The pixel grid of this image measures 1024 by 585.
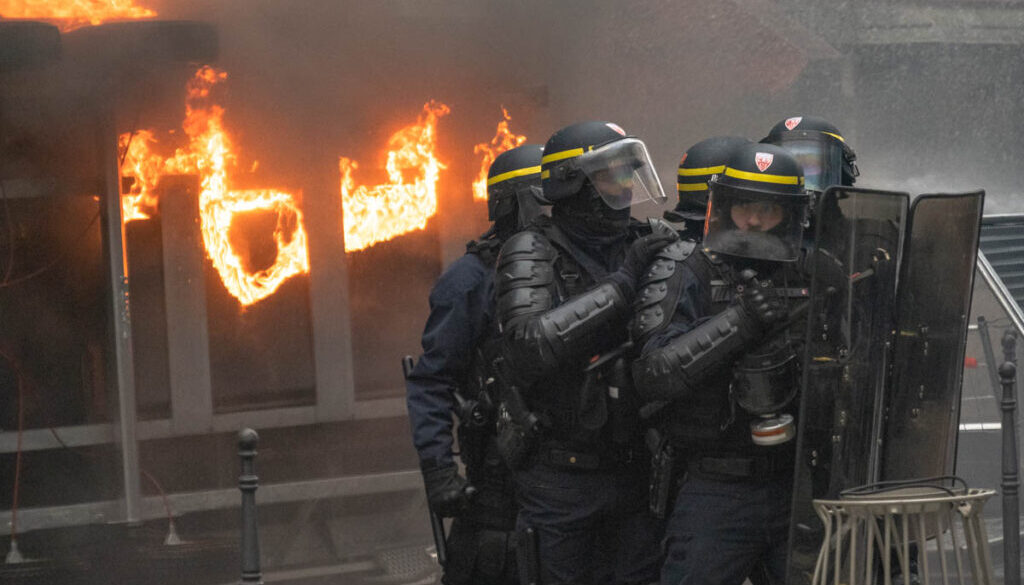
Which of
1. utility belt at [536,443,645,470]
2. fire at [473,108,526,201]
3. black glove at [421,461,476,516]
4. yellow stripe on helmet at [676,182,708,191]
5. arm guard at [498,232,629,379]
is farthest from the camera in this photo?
fire at [473,108,526,201]

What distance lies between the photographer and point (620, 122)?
8062mm

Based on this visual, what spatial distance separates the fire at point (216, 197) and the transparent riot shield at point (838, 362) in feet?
14.0

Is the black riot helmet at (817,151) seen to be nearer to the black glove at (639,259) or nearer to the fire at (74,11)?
the black glove at (639,259)

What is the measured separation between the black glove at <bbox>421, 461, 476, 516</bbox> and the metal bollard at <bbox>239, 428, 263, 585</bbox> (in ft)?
1.61

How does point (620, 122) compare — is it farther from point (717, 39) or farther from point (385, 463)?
point (385, 463)

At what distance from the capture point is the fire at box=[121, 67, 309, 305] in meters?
6.75

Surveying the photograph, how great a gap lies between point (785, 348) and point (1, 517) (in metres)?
4.43

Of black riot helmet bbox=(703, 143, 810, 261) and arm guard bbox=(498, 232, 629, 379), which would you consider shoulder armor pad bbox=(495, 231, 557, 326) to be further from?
black riot helmet bbox=(703, 143, 810, 261)

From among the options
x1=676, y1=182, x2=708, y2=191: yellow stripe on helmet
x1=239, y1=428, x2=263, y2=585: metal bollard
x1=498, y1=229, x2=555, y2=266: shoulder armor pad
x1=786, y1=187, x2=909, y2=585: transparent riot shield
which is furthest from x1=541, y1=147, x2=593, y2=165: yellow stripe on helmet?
x1=239, y1=428, x2=263, y2=585: metal bollard

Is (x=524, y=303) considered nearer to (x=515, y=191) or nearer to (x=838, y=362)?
(x=515, y=191)

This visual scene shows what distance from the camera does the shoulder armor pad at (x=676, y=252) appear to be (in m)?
3.61

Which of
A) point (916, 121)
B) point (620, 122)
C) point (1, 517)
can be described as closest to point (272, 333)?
point (1, 517)

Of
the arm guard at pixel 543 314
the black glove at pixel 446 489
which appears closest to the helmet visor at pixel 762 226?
the arm guard at pixel 543 314

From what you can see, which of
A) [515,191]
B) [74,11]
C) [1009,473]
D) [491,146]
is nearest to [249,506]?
[515,191]
